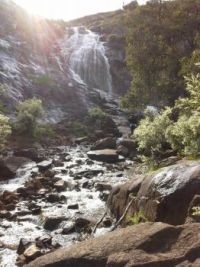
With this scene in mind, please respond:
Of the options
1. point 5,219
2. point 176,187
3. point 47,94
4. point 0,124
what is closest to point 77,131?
point 47,94

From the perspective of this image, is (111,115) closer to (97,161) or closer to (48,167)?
(97,161)

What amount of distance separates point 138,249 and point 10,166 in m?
22.0

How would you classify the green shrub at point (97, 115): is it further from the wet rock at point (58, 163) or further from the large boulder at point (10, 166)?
the large boulder at point (10, 166)

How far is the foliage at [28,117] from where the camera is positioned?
41.6 m

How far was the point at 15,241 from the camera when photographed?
14953mm

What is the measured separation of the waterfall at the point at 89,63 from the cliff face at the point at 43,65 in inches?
46.2

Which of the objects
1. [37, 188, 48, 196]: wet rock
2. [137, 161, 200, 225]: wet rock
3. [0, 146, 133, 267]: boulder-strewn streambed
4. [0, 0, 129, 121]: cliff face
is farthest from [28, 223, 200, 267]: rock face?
[0, 0, 129, 121]: cliff face

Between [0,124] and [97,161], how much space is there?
27.2 feet

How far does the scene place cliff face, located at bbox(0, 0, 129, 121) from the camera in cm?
5421

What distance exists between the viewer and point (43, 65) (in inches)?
2650

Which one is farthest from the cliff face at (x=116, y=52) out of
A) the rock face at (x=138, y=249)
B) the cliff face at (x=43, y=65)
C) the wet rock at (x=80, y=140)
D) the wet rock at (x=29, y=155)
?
the rock face at (x=138, y=249)

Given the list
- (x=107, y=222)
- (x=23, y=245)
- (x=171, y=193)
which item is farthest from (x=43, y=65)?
(x=171, y=193)

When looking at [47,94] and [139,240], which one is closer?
[139,240]

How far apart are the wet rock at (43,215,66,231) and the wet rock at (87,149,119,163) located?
1634 cm
